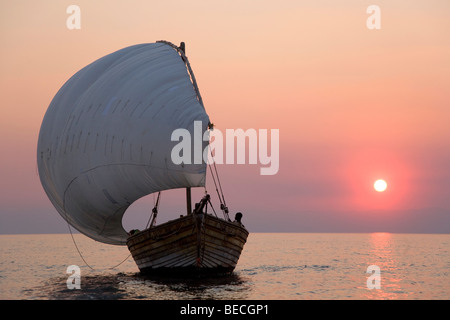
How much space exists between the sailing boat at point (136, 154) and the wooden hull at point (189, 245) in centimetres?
4

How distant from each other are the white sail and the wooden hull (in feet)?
5.38

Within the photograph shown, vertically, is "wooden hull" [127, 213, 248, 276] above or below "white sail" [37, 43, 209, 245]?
below

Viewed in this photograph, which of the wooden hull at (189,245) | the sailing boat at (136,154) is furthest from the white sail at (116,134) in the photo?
the wooden hull at (189,245)

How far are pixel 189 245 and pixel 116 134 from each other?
562cm

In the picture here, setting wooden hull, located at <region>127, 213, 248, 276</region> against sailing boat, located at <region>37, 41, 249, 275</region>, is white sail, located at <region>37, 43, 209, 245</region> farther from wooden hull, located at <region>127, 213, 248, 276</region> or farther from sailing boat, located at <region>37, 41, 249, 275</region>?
wooden hull, located at <region>127, 213, 248, 276</region>

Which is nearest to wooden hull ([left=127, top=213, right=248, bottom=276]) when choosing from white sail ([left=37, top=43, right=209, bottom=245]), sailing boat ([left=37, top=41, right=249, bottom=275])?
sailing boat ([left=37, top=41, right=249, bottom=275])

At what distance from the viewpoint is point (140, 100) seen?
104 ft

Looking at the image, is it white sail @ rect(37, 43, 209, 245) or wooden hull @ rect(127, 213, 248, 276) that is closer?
wooden hull @ rect(127, 213, 248, 276)

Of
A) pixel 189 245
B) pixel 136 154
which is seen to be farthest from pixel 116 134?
pixel 189 245

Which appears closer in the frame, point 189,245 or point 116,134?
point 189,245

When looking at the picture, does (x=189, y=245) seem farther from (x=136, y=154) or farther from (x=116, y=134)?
(x=116, y=134)

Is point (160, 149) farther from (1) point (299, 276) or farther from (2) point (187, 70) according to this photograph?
(1) point (299, 276)

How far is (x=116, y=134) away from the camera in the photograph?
31578 millimetres

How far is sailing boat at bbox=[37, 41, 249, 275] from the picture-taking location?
3088 cm
